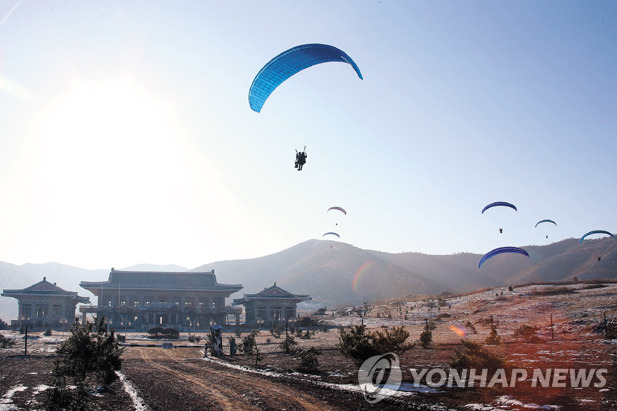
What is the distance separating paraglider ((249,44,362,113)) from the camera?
19656 mm

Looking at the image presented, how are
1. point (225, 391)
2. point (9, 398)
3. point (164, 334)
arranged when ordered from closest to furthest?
1. point (9, 398)
2. point (225, 391)
3. point (164, 334)

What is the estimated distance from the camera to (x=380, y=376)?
56.2 feet

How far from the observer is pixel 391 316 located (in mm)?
62469

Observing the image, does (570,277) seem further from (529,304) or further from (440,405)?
(440,405)

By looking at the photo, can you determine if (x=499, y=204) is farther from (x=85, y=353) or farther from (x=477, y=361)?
(x=85, y=353)

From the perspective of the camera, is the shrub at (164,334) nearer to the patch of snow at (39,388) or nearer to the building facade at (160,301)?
the building facade at (160,301)

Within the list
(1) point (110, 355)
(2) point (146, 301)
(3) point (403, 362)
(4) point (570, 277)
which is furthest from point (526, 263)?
(1) point (110, 355)

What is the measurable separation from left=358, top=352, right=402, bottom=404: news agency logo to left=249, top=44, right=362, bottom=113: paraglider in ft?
40.5

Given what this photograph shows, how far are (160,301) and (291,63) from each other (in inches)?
2399

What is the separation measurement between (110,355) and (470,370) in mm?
13555

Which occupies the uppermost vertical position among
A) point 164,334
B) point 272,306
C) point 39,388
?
point 39,388

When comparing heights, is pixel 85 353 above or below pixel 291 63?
below

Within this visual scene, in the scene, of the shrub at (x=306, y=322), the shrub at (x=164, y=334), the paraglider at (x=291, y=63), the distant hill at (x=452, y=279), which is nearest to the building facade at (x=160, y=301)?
the shrub at (x=306, y=322)

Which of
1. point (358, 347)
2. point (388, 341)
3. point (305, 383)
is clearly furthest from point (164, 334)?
point (358, 347)
